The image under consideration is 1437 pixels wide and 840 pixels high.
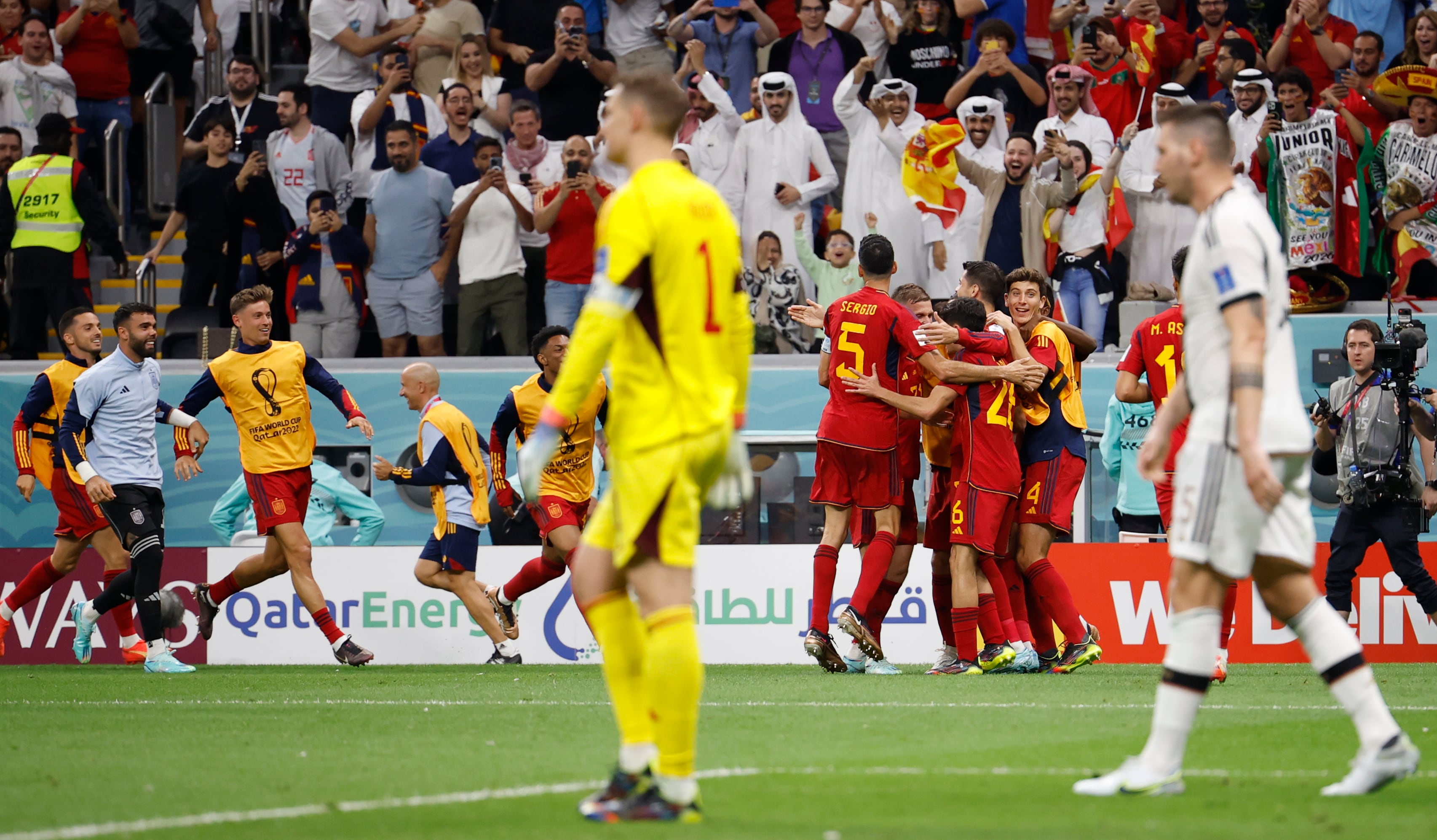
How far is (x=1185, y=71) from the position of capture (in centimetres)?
1634

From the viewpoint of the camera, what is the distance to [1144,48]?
53.4ft

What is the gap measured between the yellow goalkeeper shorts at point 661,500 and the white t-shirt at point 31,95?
1453cm

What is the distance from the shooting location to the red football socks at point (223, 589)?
1261 cm

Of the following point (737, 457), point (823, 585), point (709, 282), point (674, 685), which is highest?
point (709, 282)

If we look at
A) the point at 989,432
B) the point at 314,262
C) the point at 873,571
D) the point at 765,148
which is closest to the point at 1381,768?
the point at 989,432

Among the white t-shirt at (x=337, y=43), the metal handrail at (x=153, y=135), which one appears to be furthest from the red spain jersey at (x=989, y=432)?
the metal handrail at (x=153, y=135)

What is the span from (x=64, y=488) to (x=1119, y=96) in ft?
33.5

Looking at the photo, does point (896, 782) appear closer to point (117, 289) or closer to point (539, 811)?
point (539, 811)

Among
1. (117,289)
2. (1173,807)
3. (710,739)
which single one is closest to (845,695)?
(710,739)

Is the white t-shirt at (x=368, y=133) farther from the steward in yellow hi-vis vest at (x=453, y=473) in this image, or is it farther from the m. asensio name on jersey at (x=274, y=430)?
the m. asensio name on jersey at (x=274, y=430)

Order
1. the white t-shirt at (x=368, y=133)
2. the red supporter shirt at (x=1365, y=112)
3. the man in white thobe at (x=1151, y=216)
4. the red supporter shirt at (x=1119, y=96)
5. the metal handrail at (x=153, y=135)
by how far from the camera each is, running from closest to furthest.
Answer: the red supporter shirt at (x=1365, y=112) < the man in white thobe at (x=1151, y=216) < the red supporter shirt at (x=1119, y=96) < the white t-shirt at (x=368, y=133) < the metal handrail at (x=153, y=135)

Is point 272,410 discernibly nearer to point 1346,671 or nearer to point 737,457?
point 737,457

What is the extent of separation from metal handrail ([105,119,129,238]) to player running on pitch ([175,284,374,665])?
622 cm

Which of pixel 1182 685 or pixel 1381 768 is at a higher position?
pixel 1182 685
